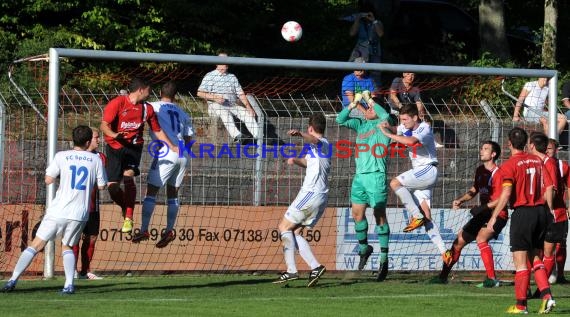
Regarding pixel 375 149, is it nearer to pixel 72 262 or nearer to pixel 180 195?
pixel 180 195

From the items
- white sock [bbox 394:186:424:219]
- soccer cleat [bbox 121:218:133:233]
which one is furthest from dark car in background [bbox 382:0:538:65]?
soccer cleat [bbox 121:218:133:233]

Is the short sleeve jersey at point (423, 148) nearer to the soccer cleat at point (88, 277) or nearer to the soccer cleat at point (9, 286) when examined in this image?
the soccer cleat at point (88, 277)

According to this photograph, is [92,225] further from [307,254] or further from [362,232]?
[362,232]

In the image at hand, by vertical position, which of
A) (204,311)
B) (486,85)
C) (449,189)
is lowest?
(204,311)

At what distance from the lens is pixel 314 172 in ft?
53.8

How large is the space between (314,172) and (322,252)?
334cm

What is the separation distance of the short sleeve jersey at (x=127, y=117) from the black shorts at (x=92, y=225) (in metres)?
1.13

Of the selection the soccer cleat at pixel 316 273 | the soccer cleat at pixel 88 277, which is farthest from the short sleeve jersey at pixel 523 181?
the soccer cleat at pixel 88 277

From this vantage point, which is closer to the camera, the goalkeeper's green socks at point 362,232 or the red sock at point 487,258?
the red sock at point 487,258

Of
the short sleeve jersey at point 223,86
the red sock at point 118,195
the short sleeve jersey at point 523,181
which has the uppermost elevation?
the short sleeve jersey at point 223,86

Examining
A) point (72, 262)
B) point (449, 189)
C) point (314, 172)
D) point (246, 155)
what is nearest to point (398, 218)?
point (449, 189)

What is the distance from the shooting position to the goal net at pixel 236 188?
60.2ft

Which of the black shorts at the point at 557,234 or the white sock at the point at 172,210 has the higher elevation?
the white sock at the point at 172,210

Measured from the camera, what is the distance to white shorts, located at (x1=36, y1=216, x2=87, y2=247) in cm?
1465
